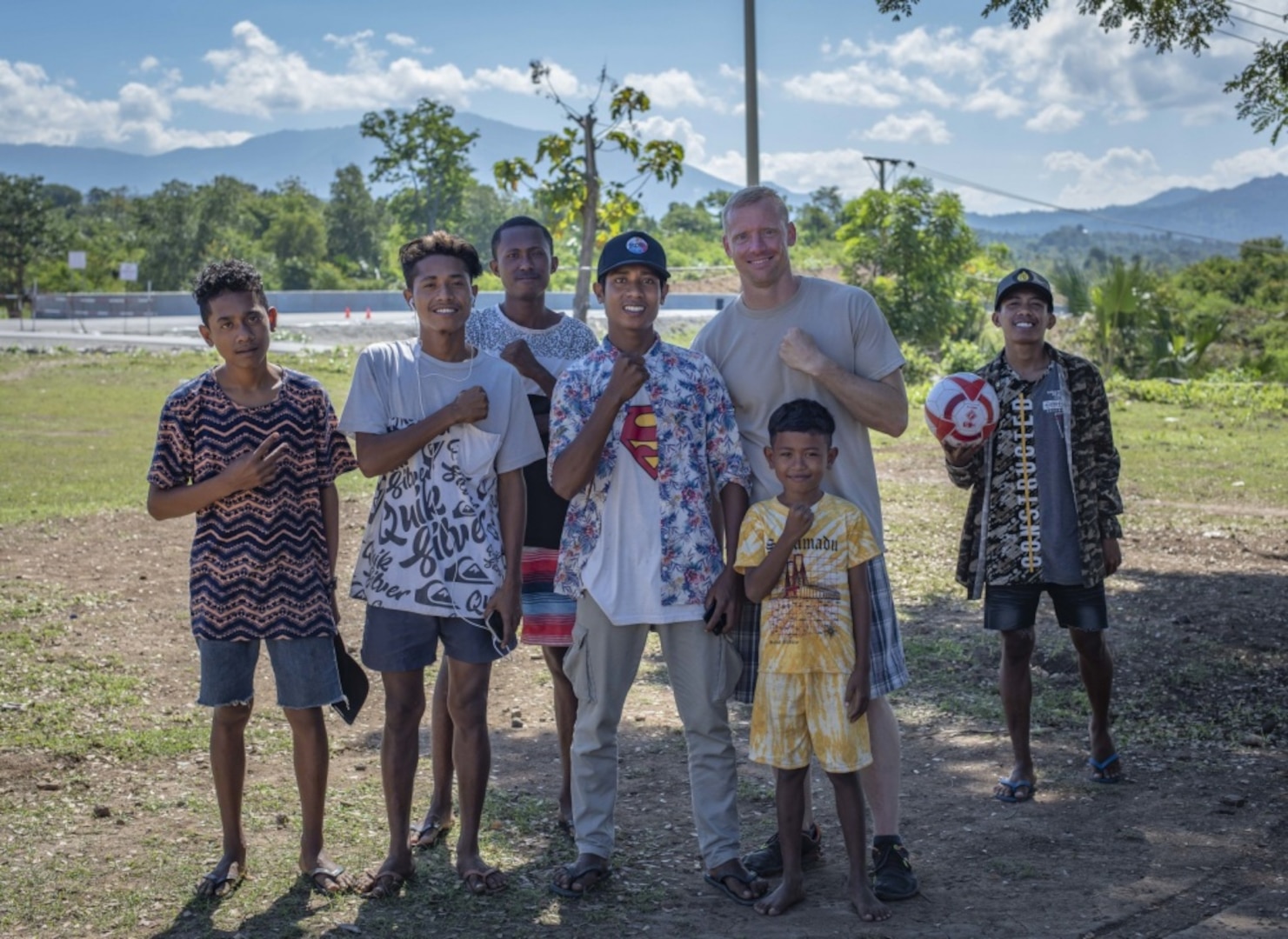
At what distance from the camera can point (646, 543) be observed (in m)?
4.55

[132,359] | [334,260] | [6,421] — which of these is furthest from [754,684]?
[334,260]

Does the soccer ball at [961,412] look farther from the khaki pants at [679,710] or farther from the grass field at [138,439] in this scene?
the grass field at [138,439]

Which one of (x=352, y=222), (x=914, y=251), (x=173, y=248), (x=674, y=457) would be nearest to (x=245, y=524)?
(x=674, y=457)

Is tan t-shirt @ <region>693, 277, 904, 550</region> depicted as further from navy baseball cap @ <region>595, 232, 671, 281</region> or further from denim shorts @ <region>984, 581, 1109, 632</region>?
denim shorts @ <region>984, 581, 1109, 632</region>

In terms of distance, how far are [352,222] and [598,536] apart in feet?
195

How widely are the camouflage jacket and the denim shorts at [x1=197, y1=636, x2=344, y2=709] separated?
8.27ft

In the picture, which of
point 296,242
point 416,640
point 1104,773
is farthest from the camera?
point 296,242

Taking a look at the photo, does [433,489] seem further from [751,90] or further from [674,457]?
[751,90]

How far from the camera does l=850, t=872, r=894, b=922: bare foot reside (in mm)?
4406

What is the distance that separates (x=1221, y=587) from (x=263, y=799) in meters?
6.75

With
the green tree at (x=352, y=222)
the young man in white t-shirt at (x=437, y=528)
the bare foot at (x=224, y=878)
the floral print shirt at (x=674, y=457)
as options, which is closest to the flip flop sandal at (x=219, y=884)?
the bare foot at (x=224, y=878)

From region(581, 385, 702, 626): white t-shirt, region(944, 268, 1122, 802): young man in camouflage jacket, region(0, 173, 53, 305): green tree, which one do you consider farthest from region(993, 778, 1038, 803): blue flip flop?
region(0, 173, 53, 305): green tree

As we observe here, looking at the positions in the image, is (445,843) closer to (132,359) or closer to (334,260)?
(132,359)

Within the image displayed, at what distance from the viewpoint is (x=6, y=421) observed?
734 inches
